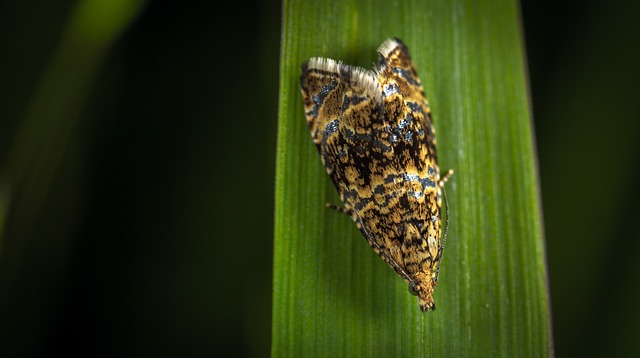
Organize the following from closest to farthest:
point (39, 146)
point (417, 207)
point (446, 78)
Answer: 1. point (417, 207)
2. point (446, 78)
3. point (39, 146)

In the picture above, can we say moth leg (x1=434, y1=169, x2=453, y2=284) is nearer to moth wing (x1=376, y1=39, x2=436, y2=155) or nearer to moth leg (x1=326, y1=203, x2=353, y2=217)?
moth wing (x1=376, y1=39, x2=436, y2=155)

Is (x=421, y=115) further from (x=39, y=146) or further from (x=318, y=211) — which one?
(x=39, y=146)

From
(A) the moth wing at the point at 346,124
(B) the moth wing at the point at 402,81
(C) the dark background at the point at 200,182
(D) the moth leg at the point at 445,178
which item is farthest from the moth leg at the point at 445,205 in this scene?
(C) the dark background at the point at 200,182

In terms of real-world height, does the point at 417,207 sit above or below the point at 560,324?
above

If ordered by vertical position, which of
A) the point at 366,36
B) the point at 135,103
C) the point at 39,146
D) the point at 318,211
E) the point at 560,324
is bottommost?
the point at 560,324

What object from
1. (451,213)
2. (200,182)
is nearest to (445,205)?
(451,213)

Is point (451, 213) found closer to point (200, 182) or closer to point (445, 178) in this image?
point (445, 178)

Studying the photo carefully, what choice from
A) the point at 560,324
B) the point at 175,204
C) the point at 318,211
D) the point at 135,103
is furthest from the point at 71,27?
the point at 560,324
